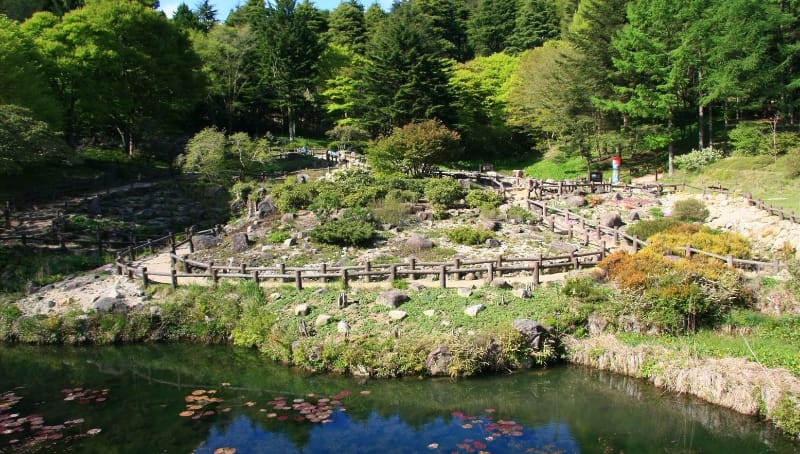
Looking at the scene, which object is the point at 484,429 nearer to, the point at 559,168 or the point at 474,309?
the point at 474,309

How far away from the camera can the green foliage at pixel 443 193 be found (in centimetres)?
3169

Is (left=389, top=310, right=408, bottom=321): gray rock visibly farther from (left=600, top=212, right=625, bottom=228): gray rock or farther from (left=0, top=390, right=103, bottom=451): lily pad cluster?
(left=600, top=212, right=625, bottom=228): gray rock

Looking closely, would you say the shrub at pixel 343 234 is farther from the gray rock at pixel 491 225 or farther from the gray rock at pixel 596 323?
the gray rock at pixel 596 323

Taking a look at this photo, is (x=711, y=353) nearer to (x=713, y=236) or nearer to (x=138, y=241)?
(x=713, y=236)

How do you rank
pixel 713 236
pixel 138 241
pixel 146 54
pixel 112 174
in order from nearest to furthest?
pixel 713 236, pixel 138 241, pixel 112 174, pixel 146 54

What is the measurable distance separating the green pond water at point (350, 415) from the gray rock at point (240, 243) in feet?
32.6

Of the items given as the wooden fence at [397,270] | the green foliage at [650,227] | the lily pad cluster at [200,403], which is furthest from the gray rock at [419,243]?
the lily pad cluster at [200,403]

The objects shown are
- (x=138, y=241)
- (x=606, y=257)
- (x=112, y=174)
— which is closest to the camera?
(x=606, y=257)

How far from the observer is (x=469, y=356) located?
53.5ft

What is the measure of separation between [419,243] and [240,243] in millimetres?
8953

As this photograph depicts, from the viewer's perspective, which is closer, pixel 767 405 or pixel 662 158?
pixel 767 405

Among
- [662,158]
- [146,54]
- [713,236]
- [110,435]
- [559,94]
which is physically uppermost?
[146,54]

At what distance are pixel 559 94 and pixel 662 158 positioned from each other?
9689 millimetres

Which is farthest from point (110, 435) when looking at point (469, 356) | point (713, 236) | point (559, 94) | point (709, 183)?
point (559, 94)
